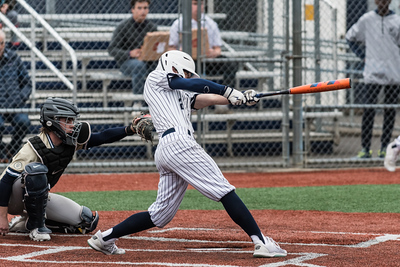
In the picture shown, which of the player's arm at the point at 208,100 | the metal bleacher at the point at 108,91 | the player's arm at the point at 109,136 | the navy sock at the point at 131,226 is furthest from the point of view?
the metal bleacher at the point at 108,91

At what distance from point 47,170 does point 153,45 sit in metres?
4.66

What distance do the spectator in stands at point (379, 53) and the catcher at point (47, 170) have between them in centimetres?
527

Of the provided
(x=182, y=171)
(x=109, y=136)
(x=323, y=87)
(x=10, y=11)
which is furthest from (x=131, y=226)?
(x=10, y=11)

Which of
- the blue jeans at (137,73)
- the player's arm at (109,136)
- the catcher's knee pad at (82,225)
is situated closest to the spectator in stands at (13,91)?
the blue jeans at (137,73)

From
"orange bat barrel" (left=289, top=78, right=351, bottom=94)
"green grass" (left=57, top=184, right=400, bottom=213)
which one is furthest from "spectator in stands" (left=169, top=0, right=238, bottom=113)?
"orange bat barrel" (left=289, top=78, right=351, bottom=94)

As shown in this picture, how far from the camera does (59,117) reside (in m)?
4.65

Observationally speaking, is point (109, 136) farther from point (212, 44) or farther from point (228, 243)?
point (212, 44)

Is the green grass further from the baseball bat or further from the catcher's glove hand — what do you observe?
the baseball bat

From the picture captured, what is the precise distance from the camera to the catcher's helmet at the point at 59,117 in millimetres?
4629

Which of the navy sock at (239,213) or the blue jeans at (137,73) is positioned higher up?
the blue jeans at (137,73)

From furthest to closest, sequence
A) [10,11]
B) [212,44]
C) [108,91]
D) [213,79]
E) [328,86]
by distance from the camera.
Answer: [108,91] < [10,11] < [213,79] < [212,44] < [328,86]

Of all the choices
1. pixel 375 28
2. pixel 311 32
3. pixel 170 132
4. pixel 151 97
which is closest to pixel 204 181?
pixel 170 132

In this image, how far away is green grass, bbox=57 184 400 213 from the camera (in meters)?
6.31

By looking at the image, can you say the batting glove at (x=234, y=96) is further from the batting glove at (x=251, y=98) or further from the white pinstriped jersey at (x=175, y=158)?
the white pinstriped jersey at (x=175, y=158)
